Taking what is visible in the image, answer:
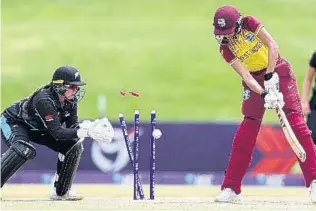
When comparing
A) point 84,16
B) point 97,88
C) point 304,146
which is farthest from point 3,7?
point 304,146

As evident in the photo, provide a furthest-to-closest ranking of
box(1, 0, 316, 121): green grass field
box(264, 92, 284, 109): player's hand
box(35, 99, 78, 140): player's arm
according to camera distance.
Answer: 1. box(1, 0, 316, 121): green grass field
2. box(35, 99, 78, 140): player's arm
3. box(264, 92, 284, 109): player's hand

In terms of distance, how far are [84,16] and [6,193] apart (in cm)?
1316

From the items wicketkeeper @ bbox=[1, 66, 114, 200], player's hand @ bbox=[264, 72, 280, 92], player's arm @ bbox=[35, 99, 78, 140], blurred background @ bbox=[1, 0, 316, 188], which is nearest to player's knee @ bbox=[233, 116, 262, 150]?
player's hand @ bbox=[264, 72, 280, 92]

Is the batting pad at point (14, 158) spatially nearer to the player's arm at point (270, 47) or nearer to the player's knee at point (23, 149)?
the player's knee at point (23, 149)

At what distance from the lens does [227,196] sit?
7102mm

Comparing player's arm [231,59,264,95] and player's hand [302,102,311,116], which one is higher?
player's arm [231,59,264,95]

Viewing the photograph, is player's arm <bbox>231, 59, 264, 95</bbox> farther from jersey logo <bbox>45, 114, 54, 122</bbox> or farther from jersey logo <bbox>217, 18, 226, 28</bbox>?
jersey logo <bbox>45, 114, 54, 122</bbox>

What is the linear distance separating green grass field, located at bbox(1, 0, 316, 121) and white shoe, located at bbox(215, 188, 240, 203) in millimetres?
9372

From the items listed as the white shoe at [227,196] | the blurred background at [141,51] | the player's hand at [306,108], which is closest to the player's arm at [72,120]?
the white shoe at [227,196]

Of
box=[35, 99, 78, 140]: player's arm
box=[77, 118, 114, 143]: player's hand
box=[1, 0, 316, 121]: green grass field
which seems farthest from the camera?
box=[1, 0, 316, 121]: green grass field

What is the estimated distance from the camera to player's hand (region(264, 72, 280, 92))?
679cm

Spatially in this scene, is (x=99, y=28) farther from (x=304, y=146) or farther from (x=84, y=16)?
(x=304, y=146)

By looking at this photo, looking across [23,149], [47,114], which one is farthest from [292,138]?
[23,149]

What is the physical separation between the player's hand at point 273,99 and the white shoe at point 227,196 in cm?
74
